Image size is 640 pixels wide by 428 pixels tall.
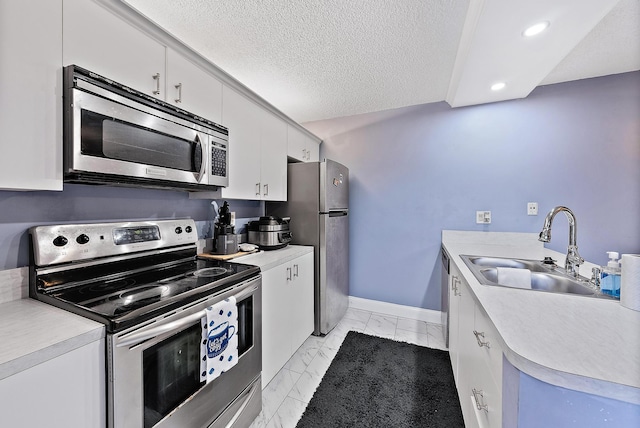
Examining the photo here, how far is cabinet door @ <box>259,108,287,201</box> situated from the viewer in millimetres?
2129

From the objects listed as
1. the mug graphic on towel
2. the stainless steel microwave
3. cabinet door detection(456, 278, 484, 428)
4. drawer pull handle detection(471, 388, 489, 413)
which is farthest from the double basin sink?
the stainless steel microwave

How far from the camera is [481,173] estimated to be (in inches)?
99.4

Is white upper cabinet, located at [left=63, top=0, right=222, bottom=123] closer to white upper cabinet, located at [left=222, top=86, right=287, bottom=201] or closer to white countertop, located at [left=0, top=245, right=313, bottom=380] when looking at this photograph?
white upper cabinet, located at [left=222, top=86, right=287, bottom=201]

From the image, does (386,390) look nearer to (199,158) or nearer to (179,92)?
(199,158)

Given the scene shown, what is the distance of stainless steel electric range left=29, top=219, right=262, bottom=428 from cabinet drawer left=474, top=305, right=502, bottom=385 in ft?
3.59

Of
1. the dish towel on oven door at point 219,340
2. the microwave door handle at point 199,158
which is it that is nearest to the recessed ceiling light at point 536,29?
the microwave door handle at point 199,158

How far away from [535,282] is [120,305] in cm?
217

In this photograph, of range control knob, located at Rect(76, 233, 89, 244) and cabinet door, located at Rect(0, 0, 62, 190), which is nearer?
cabinet door, located at Rect(0, 0, 62, 190)

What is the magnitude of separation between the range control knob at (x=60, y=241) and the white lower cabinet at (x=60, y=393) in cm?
59

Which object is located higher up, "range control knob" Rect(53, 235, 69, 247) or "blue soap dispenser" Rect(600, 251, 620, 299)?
"range control knob" Rect(53, 235, 69, 247)

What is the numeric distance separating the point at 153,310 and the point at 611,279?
6.08 feet

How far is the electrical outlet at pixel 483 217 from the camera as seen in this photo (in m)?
2.49

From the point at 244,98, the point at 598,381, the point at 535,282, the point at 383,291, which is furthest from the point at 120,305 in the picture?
the point at 383,291

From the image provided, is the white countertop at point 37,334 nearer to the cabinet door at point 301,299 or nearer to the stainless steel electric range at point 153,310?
the stainless steel electric range at point 153,310
